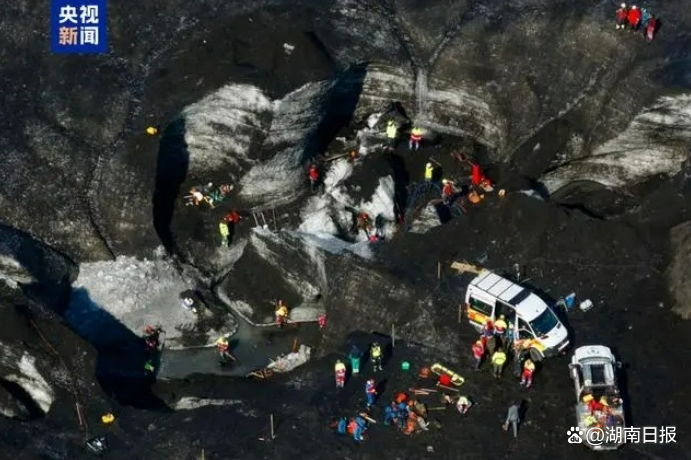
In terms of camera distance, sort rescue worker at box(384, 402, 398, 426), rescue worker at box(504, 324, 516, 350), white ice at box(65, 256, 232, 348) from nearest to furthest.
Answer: rescue worker at box(384, 402, 398, 426) < rescue worker at box(504, 324, 516, 350) < white ice at box(65, 256, 232, 348)

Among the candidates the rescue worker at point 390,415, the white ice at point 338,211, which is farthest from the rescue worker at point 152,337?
the rescue worker at point 390,415

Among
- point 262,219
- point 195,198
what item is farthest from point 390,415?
point 195,198

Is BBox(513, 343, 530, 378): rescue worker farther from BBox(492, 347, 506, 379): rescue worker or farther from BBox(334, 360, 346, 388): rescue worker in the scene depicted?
BBox(334, 360, 346, 388): rescue worker

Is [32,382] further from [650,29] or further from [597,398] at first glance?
[650,29]

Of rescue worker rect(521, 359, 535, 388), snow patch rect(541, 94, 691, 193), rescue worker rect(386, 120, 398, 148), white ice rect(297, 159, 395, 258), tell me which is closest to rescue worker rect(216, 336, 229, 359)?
white ice rect(297, 159, 395, 258)

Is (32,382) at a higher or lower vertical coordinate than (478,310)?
lower
